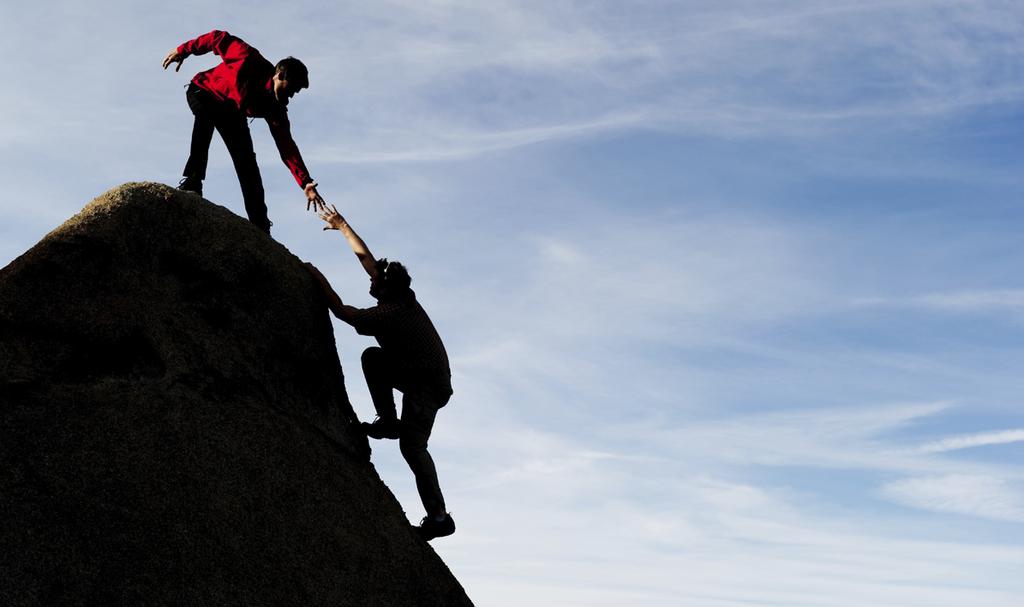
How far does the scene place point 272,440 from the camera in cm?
1011

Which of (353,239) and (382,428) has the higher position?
(353,239)

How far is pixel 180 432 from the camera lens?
952cm

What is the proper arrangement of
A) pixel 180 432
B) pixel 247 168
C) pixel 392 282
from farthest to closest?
pixel 247 168
pixel 392 282
pixel 180 432

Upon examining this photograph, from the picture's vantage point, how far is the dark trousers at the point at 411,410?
11211 mm

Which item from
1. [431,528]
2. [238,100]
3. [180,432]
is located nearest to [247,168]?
[238,100]

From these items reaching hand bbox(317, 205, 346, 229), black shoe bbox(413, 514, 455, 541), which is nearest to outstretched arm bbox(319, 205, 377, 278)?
reaching hand bbox(317, 205, 346, 229)

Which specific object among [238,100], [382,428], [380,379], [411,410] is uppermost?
[238,100]

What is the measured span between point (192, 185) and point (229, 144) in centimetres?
63

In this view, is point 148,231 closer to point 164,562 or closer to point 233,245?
point 233,245

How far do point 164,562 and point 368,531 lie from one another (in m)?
2.13

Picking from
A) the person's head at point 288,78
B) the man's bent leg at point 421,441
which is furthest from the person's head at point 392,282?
the person's head at point 288,78

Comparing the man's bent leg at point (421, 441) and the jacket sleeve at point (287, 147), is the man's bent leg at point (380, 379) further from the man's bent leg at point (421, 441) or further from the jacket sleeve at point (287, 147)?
the jacket sleeve at point (287, 147)

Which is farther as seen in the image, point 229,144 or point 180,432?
point 229,144

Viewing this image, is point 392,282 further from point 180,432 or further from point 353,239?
point 180,432
